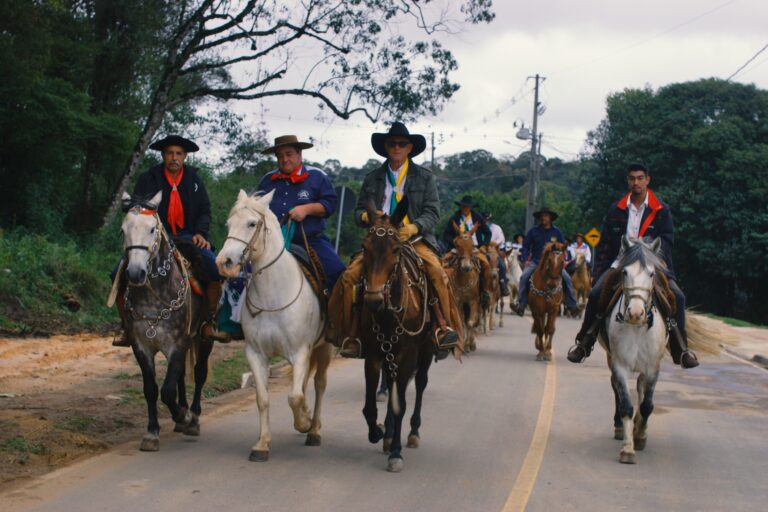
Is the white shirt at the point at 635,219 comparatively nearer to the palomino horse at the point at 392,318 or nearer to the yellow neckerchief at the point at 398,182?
the yellow neckerchief at the point at 398,182

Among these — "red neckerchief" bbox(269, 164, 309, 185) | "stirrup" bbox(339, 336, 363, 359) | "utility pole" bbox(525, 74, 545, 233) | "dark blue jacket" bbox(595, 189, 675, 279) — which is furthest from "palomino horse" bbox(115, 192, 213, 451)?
"utility pole" bbox(525, 74, 545, 233)

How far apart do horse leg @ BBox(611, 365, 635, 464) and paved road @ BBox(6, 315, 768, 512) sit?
0.39 feet

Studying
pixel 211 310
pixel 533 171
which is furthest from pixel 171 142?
pixel 533 171

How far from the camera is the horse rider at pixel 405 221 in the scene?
29.2 ft

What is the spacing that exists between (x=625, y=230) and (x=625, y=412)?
2428mm

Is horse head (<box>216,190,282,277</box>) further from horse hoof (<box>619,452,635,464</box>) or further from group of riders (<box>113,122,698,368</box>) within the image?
horse hoof (<box>619,452,635,464</box>)

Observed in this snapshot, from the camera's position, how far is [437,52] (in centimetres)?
2675

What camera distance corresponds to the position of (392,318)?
8.54 m

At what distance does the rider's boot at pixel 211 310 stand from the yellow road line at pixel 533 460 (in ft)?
10.9

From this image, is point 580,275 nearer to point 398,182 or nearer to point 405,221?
point 405,221

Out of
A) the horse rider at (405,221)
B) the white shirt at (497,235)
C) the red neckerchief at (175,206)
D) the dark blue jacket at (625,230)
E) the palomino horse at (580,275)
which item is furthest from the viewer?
the palomino horse at (580,275)

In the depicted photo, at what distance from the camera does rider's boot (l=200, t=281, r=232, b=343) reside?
980 cm

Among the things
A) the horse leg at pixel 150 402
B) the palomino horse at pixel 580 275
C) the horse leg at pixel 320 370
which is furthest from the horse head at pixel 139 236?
the palomino horse at pixel 580 275

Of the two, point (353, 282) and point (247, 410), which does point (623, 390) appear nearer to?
point (353, 282)
